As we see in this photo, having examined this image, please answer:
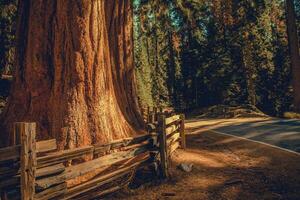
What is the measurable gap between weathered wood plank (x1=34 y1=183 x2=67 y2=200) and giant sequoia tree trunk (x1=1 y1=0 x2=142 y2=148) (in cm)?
145

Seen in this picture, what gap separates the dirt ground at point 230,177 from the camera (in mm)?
6809

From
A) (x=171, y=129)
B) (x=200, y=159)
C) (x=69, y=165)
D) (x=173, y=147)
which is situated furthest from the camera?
(x=173, y=147)

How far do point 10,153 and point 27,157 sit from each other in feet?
0.85

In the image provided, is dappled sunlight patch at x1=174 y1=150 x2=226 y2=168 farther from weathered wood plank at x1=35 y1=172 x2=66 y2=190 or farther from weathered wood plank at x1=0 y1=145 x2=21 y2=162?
weathered wood plank at x1=0 y1=145 x2=21 y2=162

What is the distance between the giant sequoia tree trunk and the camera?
7.04m

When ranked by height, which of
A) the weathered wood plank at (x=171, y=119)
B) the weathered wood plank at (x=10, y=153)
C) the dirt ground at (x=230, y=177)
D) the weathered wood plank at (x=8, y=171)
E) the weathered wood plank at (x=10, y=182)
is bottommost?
the dirt ground at (x=230, y=177)

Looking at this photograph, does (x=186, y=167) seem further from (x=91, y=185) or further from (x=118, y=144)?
(x=91, y=185)

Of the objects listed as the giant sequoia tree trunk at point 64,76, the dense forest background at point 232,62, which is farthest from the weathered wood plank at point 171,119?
the dense forest background at point 232,62

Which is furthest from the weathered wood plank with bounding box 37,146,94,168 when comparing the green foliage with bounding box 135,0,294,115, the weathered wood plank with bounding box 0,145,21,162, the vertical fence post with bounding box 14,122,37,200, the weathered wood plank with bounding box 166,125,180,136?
the green foliage with bounding box 135,0,294,115

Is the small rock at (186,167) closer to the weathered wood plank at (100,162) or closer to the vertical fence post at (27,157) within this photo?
the weathered wood plank at (100,162)

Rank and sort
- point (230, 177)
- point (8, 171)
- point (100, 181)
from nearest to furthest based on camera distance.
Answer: point (8, 171) < point (100, 181) < point (230, 177)

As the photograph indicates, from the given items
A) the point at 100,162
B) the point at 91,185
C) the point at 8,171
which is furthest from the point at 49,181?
the point at 100,162

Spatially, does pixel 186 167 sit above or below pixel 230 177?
above

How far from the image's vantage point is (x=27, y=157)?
4.63 m
